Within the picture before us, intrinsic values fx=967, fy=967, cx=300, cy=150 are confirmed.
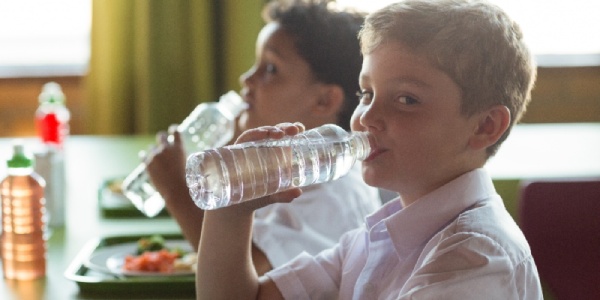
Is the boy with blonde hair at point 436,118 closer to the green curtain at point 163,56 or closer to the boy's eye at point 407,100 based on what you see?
the boy's eye at point 407,100

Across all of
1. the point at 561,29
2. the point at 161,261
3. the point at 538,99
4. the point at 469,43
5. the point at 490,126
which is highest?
the point at 469,43

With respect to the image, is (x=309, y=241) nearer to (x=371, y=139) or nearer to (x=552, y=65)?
(x=371, y=139)

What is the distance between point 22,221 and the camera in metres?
1.62

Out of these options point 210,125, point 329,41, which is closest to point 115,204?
point 210,125

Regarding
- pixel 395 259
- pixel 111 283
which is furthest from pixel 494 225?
pixel 111 283

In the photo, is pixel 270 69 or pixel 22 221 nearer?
pixel 22 221

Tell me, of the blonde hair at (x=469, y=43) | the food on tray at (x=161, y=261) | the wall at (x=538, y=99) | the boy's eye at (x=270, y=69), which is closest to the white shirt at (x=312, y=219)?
the food on tray at (x=161, y=261)

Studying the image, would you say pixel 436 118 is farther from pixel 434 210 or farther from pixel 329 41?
pixel 329 41

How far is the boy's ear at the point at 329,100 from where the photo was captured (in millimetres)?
1832

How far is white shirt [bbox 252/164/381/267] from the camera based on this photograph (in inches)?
62.8

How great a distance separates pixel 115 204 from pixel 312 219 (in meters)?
0.67

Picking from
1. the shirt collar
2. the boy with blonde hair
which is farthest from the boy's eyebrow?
the shirt collar

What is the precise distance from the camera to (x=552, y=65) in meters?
4.58

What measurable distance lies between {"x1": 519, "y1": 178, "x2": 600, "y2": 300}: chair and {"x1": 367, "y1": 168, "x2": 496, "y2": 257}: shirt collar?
0.59 m
